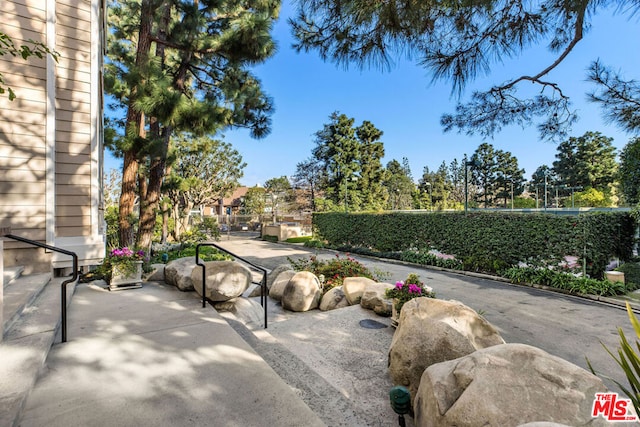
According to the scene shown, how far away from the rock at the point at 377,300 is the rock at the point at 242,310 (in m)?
1.76

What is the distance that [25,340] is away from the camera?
2.49 meters

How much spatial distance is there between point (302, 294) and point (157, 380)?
11.3 feet

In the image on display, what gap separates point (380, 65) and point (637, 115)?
4196 mm

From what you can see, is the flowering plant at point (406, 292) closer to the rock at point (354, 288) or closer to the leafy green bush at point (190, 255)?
the rock at point (354, 288)

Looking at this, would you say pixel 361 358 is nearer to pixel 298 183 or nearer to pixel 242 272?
pixel 242 272

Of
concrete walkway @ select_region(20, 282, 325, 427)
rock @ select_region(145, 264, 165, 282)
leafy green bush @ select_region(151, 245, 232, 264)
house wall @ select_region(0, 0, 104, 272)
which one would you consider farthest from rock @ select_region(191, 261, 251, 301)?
leafy green bush @ select_region(151, 245, 232, 264)

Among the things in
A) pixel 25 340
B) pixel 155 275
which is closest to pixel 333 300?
pixel 155 275

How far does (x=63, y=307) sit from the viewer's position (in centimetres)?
276

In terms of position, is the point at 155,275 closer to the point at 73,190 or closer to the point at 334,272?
the point at 73,190

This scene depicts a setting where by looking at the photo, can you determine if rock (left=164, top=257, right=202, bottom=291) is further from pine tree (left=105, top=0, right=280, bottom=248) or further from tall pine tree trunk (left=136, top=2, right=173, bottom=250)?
tall pine tree trunk (left=136, top=2, right=173, bottom=250)

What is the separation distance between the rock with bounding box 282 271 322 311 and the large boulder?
2.66 metres

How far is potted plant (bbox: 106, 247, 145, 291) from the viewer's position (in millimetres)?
4703

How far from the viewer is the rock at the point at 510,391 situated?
1.70 metres

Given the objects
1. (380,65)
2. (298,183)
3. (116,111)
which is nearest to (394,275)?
(380,65)
